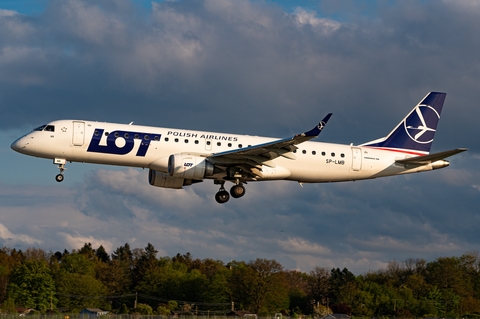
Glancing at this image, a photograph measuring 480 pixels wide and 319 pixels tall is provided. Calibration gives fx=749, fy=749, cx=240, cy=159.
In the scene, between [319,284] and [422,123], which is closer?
[422,123]

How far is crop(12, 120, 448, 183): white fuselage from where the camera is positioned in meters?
47.7

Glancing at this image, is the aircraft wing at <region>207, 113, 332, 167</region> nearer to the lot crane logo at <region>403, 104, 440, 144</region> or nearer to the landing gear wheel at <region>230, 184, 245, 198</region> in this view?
the landing gear wheel at <region>230, 184, 245, 198</region>

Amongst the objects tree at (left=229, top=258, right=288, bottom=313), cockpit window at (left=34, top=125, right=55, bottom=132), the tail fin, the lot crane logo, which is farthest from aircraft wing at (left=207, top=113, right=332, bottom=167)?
tree at (left=229, top=258, right=288, bottom=313)

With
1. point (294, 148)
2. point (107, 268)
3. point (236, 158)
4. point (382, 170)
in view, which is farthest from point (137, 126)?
point (107, 268)

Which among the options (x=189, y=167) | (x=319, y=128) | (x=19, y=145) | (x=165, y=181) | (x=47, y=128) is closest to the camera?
(x=319, y=128)

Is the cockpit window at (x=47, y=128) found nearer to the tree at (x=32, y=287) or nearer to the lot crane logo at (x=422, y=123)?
the lot crane logo at (x=422, y=123)

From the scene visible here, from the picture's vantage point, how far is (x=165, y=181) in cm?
5288

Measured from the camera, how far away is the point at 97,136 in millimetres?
47562

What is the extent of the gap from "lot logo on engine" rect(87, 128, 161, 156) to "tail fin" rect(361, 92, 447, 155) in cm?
Result: 1717

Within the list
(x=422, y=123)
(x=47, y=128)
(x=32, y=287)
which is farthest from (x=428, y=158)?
(x=32, y=287)

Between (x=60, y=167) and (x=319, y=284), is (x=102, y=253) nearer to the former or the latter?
(x=319, y=284)

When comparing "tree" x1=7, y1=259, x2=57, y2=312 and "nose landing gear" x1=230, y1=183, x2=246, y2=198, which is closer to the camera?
"nose landing gear" x1=230, y1=183, x2=246, y2=198

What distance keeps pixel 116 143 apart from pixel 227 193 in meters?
8.94

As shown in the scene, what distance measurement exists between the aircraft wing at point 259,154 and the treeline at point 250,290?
39.3 metres
